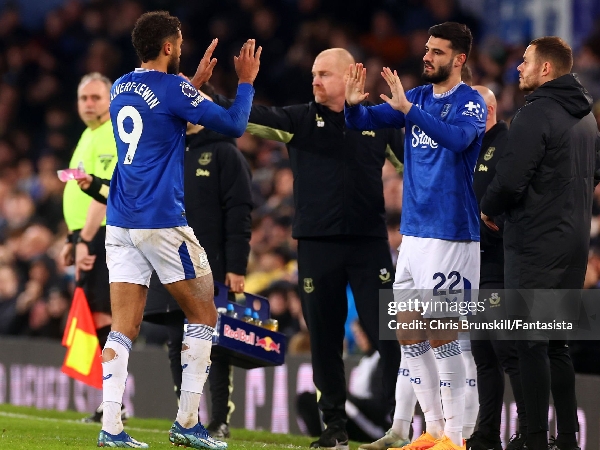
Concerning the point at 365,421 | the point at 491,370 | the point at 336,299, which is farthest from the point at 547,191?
the point at 365,421

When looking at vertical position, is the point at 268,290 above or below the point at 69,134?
below

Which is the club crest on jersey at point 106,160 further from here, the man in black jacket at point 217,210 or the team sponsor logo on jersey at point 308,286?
the team sponsor logo on jersey at point 308,286

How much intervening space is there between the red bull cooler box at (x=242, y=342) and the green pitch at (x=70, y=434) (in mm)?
543

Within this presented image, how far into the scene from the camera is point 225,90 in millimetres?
16891

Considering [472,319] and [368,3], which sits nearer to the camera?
[472,319]

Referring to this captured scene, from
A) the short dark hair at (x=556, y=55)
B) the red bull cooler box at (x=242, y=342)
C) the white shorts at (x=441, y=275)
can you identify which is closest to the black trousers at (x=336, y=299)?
the red bull cooler box at (x=242, y=342)

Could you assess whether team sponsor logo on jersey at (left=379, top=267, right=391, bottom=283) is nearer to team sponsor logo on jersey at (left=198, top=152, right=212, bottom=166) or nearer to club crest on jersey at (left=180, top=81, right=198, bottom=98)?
team sponsor logo on jersey at (left=198, top=152, right=212, bottom=166)

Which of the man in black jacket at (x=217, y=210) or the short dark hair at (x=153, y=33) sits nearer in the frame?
the short dark hair at (x=153, y=33)

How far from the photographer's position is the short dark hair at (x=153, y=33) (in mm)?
5832

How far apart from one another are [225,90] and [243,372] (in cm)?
783

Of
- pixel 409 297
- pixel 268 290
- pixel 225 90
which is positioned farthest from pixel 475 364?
pixel 225 90

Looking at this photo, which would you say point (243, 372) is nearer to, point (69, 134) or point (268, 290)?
point (268, 290)

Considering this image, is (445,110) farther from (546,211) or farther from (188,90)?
(188,90)

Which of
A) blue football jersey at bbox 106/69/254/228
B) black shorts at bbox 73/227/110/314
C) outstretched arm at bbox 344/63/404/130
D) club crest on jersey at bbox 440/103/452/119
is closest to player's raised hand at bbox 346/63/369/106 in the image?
outstretched arm at bbox 344/63/404/130
